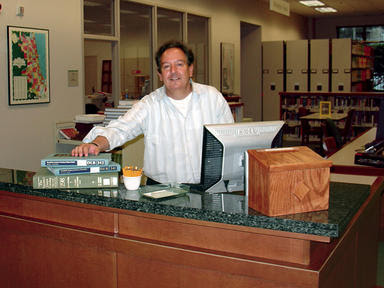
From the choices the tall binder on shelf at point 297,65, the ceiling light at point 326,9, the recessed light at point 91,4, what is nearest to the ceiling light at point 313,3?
the ceiling light at point 326,9

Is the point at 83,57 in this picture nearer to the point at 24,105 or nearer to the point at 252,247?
the point at 24,105

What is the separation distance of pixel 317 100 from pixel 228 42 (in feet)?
8.34

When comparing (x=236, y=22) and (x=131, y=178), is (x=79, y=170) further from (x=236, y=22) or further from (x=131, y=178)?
(x=236, y=22)

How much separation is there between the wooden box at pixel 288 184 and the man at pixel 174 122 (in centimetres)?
130

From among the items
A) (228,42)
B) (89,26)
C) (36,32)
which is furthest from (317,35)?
(36,32)

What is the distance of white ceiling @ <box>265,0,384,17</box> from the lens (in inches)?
570

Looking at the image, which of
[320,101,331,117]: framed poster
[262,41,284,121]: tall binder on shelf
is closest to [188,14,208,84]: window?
[320,101,331,117]: framed poster

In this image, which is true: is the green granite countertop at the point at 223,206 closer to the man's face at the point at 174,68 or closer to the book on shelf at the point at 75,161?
the book on shelf at the point at 75,161

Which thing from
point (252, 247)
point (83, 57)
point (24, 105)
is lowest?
point (252, 247)

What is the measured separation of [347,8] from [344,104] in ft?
19.7

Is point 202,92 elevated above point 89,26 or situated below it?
below

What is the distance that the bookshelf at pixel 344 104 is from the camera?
1100 cm

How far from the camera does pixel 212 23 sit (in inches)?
446

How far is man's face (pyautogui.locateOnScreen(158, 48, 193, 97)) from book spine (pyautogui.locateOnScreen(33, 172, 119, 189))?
1.00 metres
